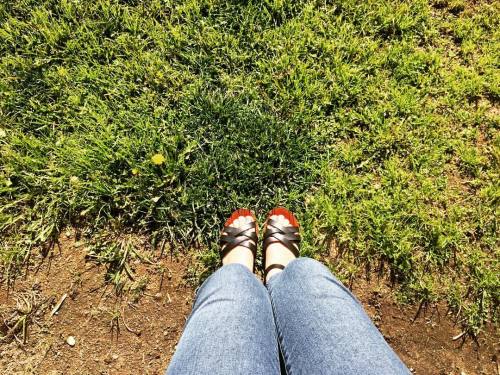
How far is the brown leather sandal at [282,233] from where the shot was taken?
2.40 metres

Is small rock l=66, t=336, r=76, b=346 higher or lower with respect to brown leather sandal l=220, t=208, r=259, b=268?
lower

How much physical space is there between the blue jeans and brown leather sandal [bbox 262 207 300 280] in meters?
0.39

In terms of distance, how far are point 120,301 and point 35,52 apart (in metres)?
1.76

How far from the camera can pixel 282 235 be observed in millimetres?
2400

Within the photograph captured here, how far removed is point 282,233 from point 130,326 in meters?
1.06

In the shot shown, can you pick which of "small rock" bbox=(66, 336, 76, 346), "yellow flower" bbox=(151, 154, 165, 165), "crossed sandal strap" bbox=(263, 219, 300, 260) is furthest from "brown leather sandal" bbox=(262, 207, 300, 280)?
"small rock" bbox=(66, 336, 76, 346)

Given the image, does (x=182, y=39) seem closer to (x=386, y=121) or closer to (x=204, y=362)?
(x=386, y=121)

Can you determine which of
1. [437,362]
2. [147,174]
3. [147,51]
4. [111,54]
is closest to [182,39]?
[147,51]

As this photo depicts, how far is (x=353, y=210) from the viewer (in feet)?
8.32

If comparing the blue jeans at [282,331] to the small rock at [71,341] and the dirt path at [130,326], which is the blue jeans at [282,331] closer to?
the dirt path at [130,326]

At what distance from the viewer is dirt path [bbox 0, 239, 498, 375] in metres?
2.32

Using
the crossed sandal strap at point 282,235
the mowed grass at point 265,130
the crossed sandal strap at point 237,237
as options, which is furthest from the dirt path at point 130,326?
the crossed sandal strap at point 282,235

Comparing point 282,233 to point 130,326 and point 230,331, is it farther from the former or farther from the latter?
point 130,326

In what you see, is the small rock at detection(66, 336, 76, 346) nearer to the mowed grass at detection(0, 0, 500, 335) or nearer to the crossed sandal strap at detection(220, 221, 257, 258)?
the mowed grass at detection(0, 0, 500, 335)
